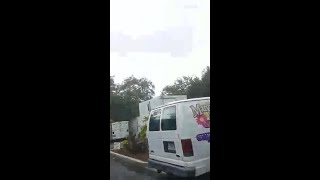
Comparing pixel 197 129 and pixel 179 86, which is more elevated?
pixel 179 86

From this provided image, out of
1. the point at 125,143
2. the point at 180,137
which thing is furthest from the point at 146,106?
the point at 180,137

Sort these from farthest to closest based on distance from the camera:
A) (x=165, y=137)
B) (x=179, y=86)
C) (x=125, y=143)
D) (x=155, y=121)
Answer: (x=165, y=137), (x=155, y=121), (x=179, y=86), (x=125, y=143)

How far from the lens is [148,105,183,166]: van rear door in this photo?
276 cm

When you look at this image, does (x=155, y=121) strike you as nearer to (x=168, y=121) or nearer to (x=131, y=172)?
(x=168, y=121)

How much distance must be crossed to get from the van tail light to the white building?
40cm

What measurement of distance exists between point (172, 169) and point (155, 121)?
0.43 meters

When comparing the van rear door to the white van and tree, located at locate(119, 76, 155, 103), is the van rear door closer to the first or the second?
the white van

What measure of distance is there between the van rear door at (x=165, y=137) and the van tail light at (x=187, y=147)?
0.03m

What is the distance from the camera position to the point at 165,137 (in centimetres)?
290

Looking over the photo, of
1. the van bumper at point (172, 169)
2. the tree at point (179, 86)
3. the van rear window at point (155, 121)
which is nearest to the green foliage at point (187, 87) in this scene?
the tree at point (179, 86)

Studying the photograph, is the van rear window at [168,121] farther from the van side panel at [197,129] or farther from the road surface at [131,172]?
the road surface at [131,172]

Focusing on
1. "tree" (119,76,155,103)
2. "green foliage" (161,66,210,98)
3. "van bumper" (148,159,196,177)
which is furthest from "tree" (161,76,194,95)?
"van bumper" (148,159,196,177)
